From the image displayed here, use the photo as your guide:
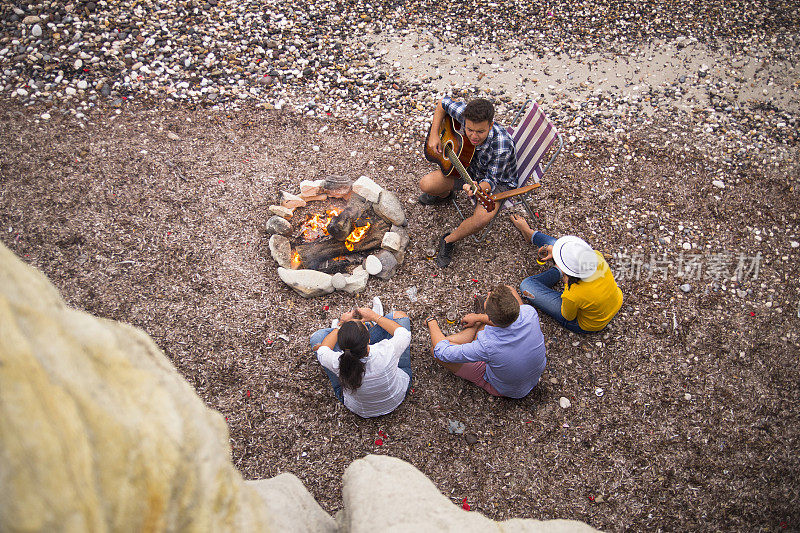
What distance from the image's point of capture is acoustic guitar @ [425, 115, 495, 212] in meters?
4.80

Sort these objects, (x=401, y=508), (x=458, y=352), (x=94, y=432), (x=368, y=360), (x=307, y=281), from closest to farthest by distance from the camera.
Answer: (x=94, y=432), (x=401, y=508), (x=368, y=360), (x=458, y=352), (x=307, y=281)

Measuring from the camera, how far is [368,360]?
12.3 ft

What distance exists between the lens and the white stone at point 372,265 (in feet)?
16.6

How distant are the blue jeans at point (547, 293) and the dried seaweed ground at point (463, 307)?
0.20 metres

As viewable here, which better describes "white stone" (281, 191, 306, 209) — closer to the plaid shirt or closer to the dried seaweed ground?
the dried seaweed ground

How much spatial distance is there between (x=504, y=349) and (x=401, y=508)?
1.80 m

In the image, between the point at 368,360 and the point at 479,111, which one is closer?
the point at 368,360

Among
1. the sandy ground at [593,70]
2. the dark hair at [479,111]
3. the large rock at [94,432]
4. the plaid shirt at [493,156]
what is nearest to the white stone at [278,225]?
the plaid shirt at [493,156]

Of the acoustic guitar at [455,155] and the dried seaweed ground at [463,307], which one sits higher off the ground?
the acoustic guitar at [455,155]

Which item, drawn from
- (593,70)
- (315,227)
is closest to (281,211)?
Result: (315,227)

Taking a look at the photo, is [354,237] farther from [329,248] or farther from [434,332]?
[434,332]

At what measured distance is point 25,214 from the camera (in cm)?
530

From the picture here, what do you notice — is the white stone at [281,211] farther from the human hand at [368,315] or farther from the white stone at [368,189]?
the human hand at [368,315]

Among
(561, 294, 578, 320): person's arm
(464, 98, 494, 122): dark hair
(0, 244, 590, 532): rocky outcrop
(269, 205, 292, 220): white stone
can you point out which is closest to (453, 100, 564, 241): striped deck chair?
(464, 98, 494, 122): dark hair
